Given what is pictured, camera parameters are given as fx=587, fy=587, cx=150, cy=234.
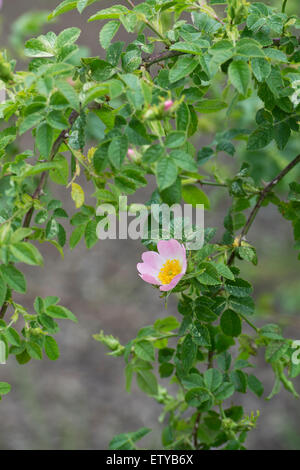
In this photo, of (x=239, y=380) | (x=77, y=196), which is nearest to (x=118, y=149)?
(x=77, y=196)

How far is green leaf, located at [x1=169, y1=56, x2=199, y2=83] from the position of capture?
0.70m

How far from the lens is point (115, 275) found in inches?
115

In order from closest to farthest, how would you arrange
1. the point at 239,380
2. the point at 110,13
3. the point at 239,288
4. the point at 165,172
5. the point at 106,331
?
the point at 165,172 < the point at 110,13 < the point at 239,288 < the point at 239,380 < the point at 106,331

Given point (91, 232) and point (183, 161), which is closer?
point (183, 161)

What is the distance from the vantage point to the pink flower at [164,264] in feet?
2.56

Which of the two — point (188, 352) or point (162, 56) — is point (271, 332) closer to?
point (188, 352)

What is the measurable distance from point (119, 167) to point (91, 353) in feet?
6.55

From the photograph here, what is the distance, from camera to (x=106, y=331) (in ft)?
8.43

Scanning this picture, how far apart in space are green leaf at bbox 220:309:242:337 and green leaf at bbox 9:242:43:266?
346mm

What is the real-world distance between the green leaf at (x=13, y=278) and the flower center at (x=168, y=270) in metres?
0.21

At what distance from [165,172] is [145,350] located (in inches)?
15.3
